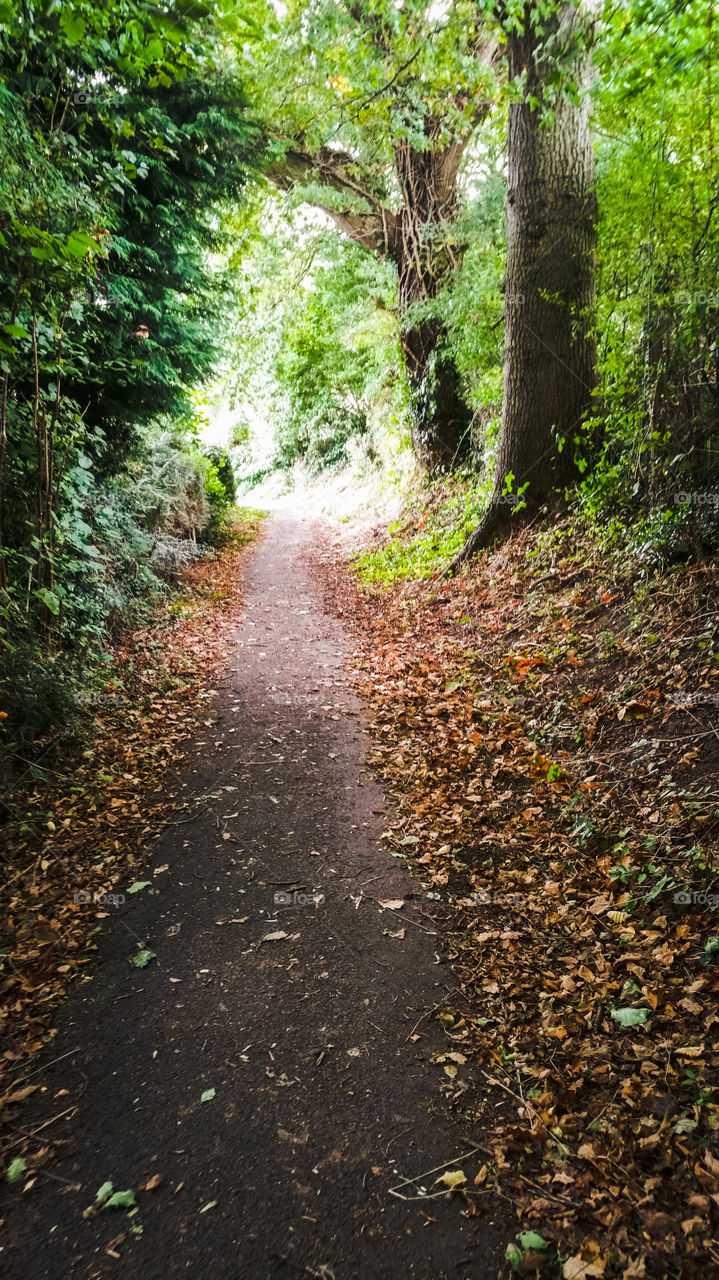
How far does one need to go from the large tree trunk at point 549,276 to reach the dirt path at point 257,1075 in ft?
17.2

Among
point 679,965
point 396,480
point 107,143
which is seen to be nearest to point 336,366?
point 396,480

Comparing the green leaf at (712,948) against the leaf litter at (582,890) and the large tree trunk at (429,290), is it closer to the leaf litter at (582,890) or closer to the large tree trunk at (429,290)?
the leaf litter at (582,890)

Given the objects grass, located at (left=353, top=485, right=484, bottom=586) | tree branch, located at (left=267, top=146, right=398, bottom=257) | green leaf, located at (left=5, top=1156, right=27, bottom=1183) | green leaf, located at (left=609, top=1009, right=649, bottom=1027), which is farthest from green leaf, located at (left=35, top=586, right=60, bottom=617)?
tree branch, located at (left=267, top=146, right=398, bottom=257)

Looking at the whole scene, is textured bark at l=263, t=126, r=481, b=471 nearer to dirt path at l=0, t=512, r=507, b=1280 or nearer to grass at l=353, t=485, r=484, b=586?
grass at l=353, t=485, r=484, b=586

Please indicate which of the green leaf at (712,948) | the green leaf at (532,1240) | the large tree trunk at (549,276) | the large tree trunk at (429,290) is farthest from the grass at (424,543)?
the green leaf at (532,1240)

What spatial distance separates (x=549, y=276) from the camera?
7.52 metres

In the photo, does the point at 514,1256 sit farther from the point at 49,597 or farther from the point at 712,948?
the point at 49,597

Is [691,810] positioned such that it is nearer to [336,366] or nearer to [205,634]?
[205,634]

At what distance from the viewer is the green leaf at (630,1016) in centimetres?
300

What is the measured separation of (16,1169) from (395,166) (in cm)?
1481

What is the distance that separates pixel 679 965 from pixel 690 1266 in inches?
48.9

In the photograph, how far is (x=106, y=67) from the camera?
595 cm

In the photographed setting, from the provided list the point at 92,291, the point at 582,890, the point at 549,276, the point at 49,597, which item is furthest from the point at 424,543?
the point at 582,890

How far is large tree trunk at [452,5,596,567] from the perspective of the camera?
7340mm
